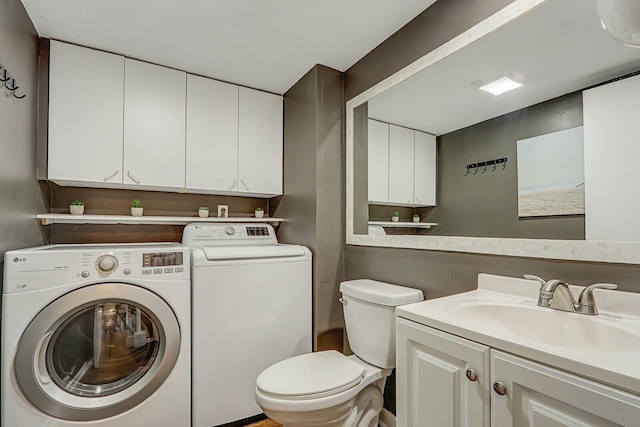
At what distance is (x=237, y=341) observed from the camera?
181cm

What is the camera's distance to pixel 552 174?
3.71ft

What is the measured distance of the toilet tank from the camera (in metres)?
1.45

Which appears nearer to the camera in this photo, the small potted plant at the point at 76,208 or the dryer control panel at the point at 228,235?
the small potted plant at the point at 76,208

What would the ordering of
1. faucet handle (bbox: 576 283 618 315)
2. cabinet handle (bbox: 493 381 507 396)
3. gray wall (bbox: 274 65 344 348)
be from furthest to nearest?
gray wall (bbox: 274 65 344 348) < faucet handle (bbox: 576 283 618 315) < cabinet handle (bbox: 493 381 507 396)

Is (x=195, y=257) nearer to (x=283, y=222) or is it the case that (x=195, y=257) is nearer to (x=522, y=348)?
(x=283, y=222)

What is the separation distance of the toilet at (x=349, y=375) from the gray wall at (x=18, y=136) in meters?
1.36

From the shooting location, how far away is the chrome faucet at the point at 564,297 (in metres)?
0.95

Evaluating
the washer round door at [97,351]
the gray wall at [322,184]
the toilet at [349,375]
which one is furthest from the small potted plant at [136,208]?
the toilet at [349,375]

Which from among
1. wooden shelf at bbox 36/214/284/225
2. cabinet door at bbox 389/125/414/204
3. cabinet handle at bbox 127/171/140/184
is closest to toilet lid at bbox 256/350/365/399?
cabinet door at bbox 389/125/414/204

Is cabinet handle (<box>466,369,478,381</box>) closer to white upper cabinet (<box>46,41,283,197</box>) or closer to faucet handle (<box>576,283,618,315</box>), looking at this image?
faucet handle (<box>576,283,618,315</box>)

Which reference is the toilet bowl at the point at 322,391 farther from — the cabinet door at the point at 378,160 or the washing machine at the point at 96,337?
the cabinet door at the point at 378,160

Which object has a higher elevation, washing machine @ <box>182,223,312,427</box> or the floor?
washing machine @ <box>182,223,312,427</box>

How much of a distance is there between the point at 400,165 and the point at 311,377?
1.20m

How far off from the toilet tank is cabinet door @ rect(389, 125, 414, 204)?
52 centimetres
